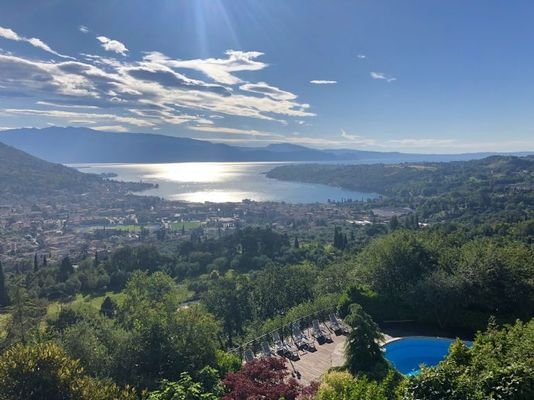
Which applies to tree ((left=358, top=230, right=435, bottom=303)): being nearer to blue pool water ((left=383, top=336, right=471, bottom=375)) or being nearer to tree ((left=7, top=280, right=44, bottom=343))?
blue pool water ((left=383, top=336, right=471, bottom=375))

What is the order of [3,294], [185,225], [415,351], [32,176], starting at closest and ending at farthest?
[415,351], [3,294], [185,225], [32,176]

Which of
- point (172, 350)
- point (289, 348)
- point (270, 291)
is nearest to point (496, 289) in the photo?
point (289, 348)

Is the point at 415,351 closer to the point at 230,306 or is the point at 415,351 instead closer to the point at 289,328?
the point at 289,328

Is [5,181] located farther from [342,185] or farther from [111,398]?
[111,398]

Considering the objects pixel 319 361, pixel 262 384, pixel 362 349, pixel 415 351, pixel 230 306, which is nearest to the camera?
pixel 262 384

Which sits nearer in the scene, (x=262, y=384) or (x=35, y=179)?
(x=262, y=384)

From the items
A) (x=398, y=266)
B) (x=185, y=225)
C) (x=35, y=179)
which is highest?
(x=398, y=266)

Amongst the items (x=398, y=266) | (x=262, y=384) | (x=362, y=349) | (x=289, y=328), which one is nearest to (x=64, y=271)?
(x=289, y=328)

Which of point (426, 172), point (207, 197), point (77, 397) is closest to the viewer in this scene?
point (77, 397)
